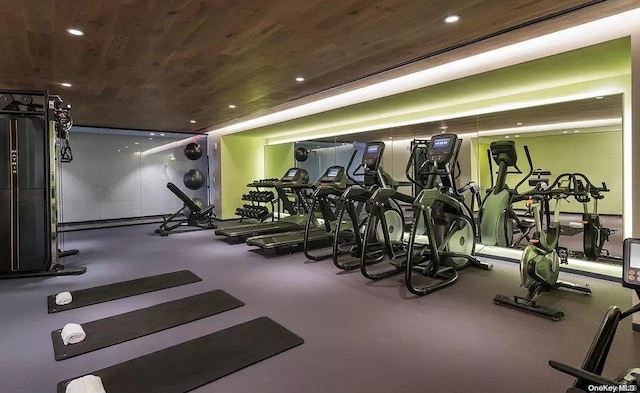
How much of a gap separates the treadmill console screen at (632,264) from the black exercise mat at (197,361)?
81.9 inches

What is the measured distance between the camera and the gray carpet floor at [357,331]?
226 cm

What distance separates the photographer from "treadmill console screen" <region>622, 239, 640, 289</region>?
132cm

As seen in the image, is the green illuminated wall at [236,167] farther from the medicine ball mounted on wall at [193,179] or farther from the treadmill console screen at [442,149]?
the treadmill console screen at [442,149]

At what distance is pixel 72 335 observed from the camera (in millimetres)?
2762

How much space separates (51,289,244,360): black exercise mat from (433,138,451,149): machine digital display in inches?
118

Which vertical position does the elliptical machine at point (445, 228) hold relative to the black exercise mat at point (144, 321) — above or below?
above

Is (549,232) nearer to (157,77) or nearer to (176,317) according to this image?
(176,317)

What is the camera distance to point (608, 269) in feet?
14.0

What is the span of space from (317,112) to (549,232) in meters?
4.34

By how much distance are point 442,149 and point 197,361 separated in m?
3.55

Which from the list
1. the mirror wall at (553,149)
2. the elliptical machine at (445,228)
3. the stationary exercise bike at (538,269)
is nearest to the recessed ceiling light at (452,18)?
the elliptical machine at (445,228)

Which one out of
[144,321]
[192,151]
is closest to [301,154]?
[192,151]

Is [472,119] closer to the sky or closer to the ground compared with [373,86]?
closer to the ground

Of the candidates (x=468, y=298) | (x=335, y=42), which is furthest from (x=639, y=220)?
(x=335, y=42)
